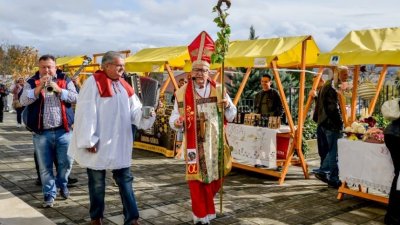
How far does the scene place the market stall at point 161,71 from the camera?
31.0ft

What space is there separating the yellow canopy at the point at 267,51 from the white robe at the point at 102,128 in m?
3.06

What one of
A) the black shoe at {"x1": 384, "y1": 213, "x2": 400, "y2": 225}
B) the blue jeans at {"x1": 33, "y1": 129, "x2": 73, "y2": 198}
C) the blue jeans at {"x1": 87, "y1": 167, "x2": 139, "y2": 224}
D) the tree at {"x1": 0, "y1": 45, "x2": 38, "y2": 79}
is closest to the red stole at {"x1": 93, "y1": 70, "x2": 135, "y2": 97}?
the blue jeans at {"x1": 87, "y1": 167, "x2": 139, "y2": 224}

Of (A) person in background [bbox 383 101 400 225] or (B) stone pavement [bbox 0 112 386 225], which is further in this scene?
(B) stone pavement [bbox 0 112 386 225]

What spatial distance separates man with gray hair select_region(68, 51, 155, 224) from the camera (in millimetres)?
4117

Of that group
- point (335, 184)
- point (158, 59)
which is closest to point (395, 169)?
point (335, 184)

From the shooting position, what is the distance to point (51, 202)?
5316 millimetres

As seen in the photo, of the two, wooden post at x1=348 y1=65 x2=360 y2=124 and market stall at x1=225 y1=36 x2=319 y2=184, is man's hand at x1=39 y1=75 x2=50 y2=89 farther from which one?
wooden post at x1=348 y1=65 x2=360 y2=124

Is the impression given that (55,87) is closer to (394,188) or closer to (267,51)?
(267,51)

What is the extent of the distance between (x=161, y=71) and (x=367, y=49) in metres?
5.13

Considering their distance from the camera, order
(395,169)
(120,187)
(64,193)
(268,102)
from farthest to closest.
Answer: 1. (268,102)
2. (64,193)
3. (395,169)
4. (120,187)

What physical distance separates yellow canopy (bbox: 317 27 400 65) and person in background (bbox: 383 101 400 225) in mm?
800

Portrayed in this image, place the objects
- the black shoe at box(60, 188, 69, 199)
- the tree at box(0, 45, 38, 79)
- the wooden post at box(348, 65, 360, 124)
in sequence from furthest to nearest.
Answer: the tree at box(0, 45, 38, 79), the wooden post at box(348, 65, 360, 124), the black shoe at box(60, 188, 69, 199)

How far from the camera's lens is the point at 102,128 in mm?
4156

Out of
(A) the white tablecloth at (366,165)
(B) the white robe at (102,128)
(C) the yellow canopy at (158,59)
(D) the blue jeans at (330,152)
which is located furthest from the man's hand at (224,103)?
(C) the yellow canopy at (158,59)
